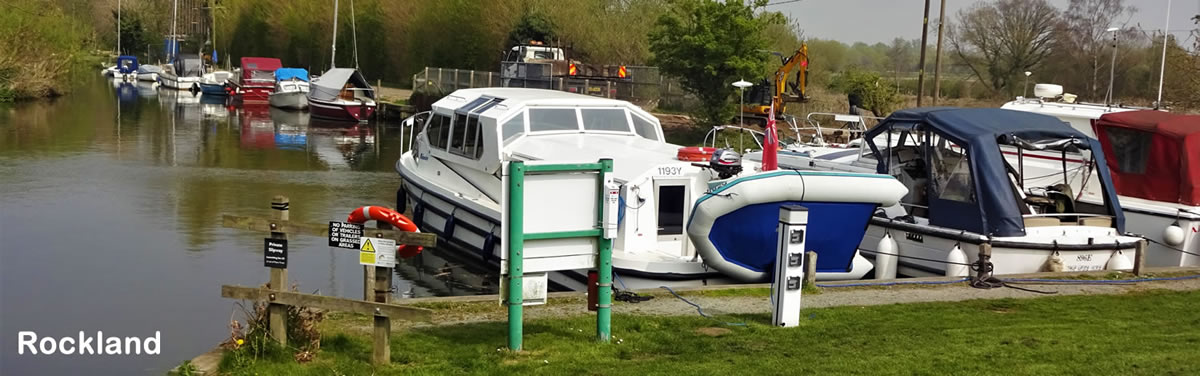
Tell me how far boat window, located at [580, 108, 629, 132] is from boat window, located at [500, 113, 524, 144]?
3.32ft

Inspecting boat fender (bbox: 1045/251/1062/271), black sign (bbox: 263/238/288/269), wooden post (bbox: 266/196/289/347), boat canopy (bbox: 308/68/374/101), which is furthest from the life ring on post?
boat canopy (bbox: 308/68/374/101)

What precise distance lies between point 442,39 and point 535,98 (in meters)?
50.9

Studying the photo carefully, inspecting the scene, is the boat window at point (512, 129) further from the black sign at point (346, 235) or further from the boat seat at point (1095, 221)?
the black sign at point (346, 235)

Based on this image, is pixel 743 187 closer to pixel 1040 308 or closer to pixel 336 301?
pixel 1040 308

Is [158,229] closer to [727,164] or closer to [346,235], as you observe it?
[727,164]

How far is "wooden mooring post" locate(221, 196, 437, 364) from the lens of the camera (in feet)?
29.4

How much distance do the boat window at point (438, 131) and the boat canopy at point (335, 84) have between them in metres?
31.0

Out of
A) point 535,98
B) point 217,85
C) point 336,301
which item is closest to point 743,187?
point 336,301

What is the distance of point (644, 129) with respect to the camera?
18.8m

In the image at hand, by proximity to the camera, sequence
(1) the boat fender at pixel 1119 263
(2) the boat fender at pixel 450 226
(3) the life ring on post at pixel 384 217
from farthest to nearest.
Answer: (2) the boat fender at pixel 450 226 → (1) the boat fender at pixel 1119 263 → (3) the life ring on post at pixel 384 217

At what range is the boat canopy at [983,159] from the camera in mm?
15734

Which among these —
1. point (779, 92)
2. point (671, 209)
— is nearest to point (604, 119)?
point (671, 209)

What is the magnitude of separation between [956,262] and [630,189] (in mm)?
4602

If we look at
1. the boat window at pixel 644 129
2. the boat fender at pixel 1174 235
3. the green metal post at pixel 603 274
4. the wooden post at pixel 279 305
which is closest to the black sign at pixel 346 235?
the wooden post at pixel 279 305
